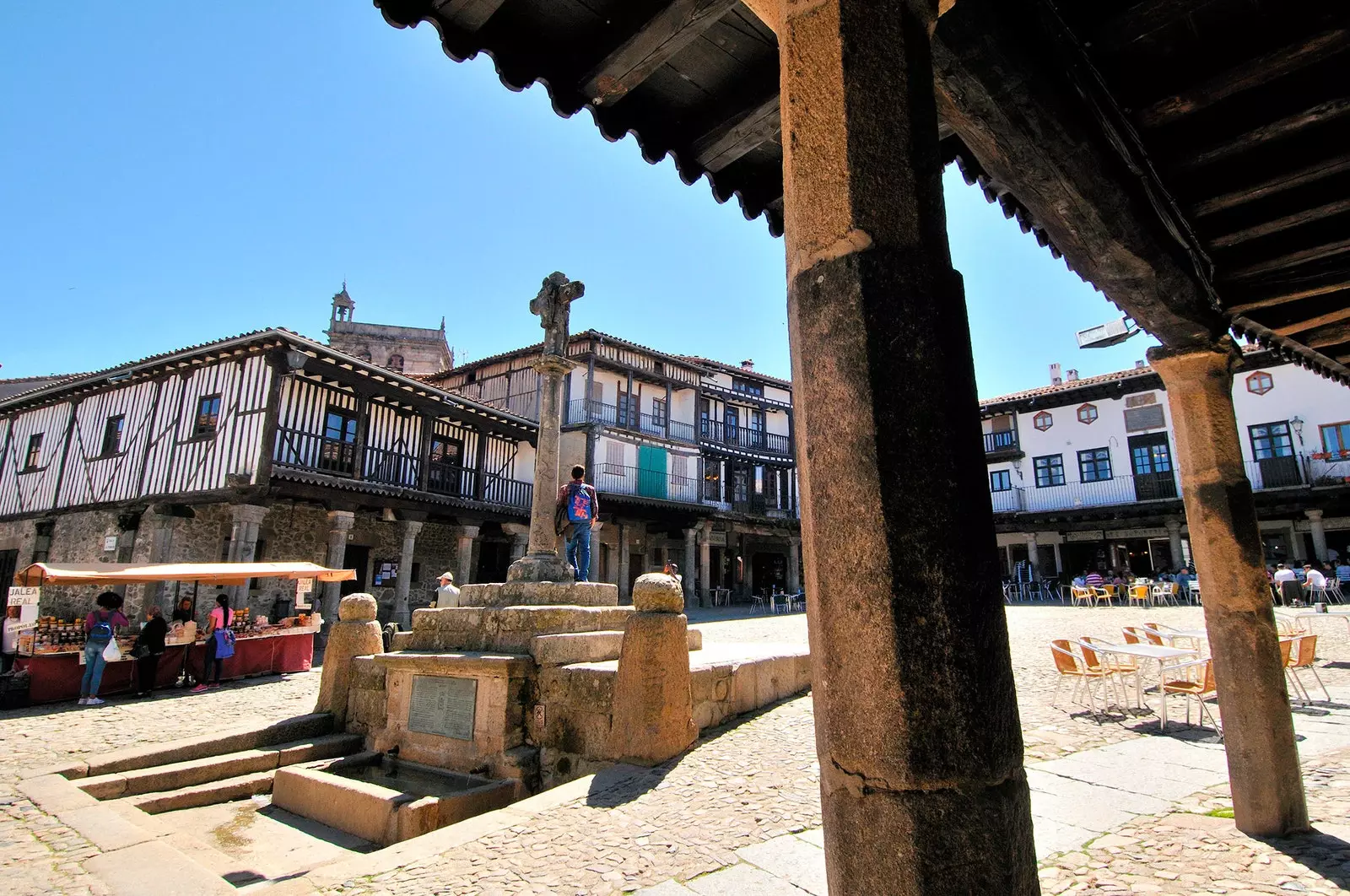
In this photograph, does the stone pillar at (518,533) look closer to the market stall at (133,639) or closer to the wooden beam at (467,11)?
the market stall at (133,639)

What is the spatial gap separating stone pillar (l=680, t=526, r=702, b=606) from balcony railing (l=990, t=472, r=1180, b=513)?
10366 mm

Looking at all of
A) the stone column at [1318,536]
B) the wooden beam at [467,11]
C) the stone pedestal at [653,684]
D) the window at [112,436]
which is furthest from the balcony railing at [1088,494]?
the window at [112,436]

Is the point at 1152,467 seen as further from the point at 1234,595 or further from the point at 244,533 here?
the point at 244,533

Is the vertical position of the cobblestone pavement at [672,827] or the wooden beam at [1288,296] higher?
the wooden beam at [1288,296]

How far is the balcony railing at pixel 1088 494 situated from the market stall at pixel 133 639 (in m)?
20.9

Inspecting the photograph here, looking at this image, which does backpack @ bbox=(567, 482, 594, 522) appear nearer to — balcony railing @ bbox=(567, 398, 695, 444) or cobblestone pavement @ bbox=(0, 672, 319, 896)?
cobblestone pavement @ bbox=(0, 672, 319, 896)

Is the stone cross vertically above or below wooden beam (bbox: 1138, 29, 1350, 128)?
above

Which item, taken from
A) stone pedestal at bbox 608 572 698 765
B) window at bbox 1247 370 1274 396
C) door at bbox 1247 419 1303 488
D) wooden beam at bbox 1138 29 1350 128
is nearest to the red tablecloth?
stone pedestal at bbox 608 572 698 765

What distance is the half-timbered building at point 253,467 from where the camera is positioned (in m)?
13.4

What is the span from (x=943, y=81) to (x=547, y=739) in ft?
16.1

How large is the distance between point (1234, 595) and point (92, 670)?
12027mm

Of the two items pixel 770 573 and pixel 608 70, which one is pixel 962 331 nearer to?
pixel 608 70

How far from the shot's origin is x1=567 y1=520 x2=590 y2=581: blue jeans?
7.46 meters

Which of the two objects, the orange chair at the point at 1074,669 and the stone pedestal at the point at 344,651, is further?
the stone pedestal at the point at 344,651
